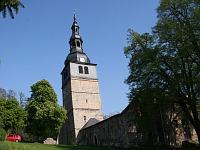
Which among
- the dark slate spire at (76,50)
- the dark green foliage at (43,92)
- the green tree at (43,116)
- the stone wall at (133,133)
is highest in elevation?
the dark slate spire at (76,50)

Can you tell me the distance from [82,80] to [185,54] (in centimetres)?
3543

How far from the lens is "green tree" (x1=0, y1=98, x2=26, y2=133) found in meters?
45.8

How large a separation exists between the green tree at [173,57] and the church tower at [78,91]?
27.5 meters

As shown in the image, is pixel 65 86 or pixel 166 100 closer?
pixel 166 100

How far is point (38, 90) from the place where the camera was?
4988 centimetres

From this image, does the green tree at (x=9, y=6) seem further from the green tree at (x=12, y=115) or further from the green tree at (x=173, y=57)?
the green tree at (x=12, y=115)

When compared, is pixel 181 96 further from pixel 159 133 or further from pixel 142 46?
pixel 159 133

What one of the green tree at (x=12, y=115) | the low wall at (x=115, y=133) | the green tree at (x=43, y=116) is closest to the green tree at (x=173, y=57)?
the low wall at (x=115, y=133)

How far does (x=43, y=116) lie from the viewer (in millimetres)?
46969

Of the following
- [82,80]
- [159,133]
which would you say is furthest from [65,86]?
[159,133]

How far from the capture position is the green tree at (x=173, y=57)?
29.7 meters

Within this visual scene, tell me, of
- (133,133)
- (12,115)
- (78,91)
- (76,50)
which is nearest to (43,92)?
(12,115)

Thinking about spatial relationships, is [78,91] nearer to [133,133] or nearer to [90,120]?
[90,120]

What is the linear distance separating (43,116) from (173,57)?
22.7 meters
